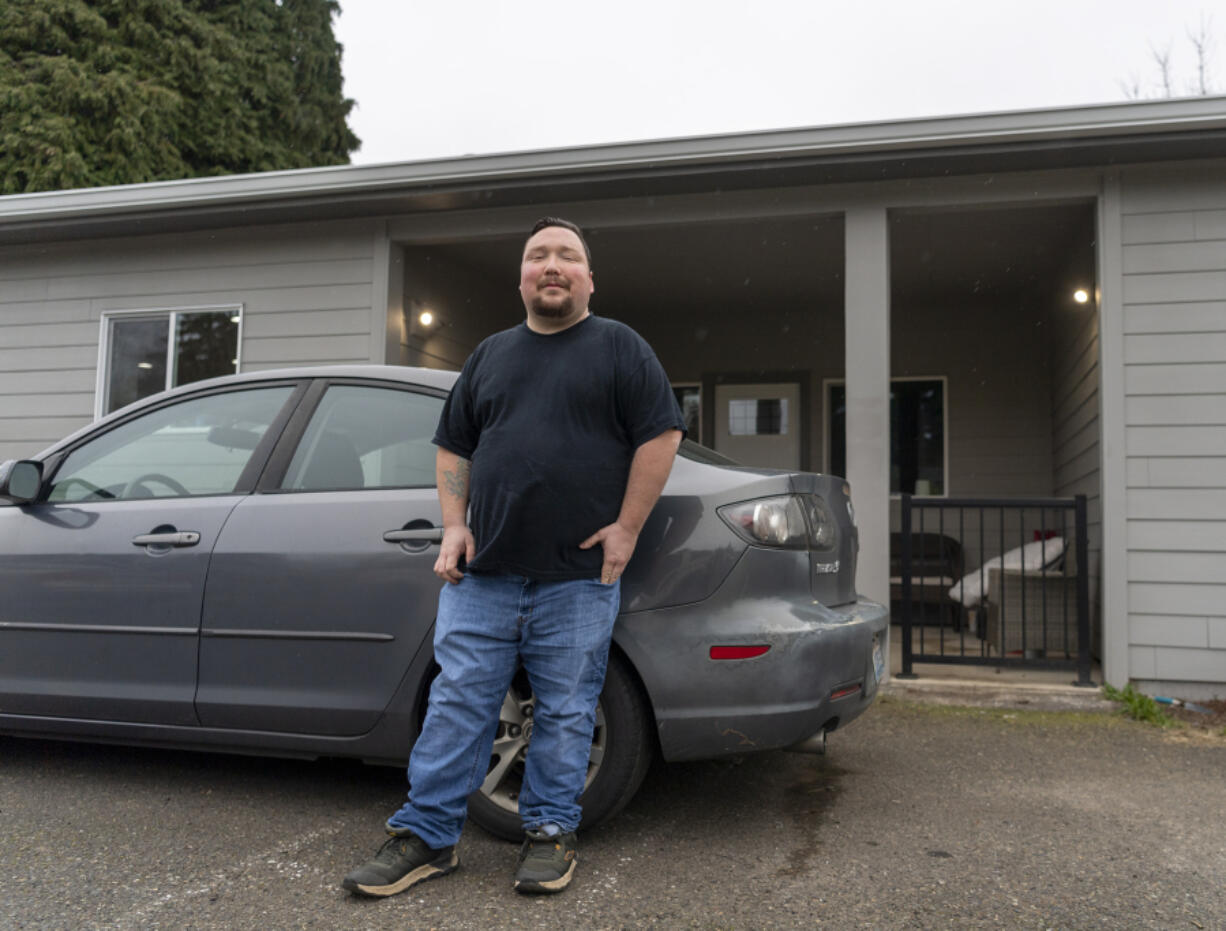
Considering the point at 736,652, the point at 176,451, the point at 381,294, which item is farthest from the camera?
the point at 381,294

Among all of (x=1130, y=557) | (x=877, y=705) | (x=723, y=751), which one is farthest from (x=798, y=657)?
(x=1130, y=557)

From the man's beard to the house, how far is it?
128 inches

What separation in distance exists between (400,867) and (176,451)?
170 centimetres

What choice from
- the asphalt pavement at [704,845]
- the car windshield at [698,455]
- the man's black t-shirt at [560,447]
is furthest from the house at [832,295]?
the man's black t-shirt at [560,447]

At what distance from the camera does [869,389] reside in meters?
5.42

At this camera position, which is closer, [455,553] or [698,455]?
[455,553]

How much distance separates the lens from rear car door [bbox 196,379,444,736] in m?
2.75

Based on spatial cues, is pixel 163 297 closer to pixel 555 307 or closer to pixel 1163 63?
pixel 555 307

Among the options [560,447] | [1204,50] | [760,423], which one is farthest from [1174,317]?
[1204,50]

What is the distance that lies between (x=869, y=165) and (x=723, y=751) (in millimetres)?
3778

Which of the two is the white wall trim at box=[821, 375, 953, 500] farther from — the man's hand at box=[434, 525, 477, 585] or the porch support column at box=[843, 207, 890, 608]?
the man's hand at box=[434, 525, 477, 585]

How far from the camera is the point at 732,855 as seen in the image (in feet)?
8.64

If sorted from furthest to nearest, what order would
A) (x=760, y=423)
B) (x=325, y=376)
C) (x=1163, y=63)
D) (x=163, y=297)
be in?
(x=1163, y=63) → (x=760, y=423) → (x=163, y=297) → (x=325, y=376)

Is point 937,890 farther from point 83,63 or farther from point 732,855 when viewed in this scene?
point 83,63
